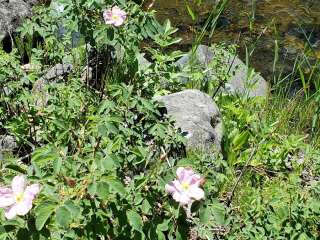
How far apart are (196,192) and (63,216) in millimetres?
453

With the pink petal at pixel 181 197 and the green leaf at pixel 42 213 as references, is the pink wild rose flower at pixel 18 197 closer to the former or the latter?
the green leaf at pixel 42 213

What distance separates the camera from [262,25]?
20.1 ft

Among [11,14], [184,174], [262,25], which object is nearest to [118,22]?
[184,174]

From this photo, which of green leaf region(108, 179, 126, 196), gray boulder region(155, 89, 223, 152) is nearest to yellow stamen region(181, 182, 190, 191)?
green leaf region(108, 179, 126, 196)

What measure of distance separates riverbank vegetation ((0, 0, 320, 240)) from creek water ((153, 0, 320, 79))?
66 cm

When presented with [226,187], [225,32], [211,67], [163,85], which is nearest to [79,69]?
[163,85]

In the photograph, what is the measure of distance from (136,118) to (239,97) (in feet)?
4.51

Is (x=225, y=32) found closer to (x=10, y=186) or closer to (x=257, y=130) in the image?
(x=257, y=130)

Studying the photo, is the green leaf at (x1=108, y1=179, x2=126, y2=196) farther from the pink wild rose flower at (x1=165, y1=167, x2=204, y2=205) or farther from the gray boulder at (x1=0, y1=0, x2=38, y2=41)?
the gray boulder at (x1=0, y1=0, x2=38, y2=41)

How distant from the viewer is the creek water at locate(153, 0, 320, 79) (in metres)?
5.61

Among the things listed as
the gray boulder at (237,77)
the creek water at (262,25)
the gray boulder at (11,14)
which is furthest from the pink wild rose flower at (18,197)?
the creek water at (262,25)

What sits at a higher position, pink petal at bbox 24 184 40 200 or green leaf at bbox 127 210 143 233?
pink petal at bbox 24 184 40 200

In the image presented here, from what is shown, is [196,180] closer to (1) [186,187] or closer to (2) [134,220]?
(1) [186,187]

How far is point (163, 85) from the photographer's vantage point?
4.14 m
